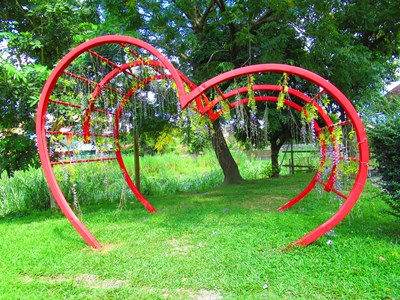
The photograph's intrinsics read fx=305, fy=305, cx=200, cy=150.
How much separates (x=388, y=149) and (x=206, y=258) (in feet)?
8.30

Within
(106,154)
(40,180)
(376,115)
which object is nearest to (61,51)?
(106,154)

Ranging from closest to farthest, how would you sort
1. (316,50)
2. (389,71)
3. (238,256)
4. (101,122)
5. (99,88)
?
(238,256) → (99,88) → (101,122) → (316,50) → (389,71)

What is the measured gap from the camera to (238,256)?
341cm

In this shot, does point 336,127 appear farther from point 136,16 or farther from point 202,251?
point 136,16

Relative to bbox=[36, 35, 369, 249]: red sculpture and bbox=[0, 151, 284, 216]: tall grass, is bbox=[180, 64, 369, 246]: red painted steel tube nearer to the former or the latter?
bbox=[36, 35, 369, 249]: red sculpture

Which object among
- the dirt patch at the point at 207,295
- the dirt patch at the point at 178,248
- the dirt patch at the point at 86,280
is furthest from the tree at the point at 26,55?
the dirt patch at the point at 207,295

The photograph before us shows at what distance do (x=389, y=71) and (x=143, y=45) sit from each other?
28.8 ft

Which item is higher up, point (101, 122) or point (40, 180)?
point (101, 122)

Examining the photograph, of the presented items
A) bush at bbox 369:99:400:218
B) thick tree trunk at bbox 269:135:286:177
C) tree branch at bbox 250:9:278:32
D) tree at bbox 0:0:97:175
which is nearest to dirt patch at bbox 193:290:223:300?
bush at bbox 369:99:400:218

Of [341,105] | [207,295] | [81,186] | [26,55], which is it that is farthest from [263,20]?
[207,295]

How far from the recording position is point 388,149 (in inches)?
145

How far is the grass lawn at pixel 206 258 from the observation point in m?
2.73

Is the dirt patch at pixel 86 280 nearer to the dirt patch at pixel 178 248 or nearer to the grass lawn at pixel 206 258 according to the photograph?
the grass lawn at pixel 206 258

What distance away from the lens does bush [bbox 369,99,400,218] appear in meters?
3.54
